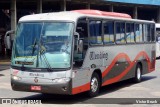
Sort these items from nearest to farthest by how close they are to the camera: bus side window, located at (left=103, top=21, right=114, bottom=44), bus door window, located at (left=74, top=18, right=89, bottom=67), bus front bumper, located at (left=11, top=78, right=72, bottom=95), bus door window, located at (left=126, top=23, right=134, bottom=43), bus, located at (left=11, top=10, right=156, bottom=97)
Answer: bus front bumper, located at (left=11, top=78, right=72, bottom=95), bus, located at (left=11, top=10, right=156, bottom=97), bus door window, located at (left=74, top=18, right=89, bottom=67), bus side window, located at (left=103, top=21, right=114, bottom=44), bus door window, located at (left=126, top=23, right=134, bottom=43)

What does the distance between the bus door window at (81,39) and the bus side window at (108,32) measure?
1.55 meters

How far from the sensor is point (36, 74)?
11.5m

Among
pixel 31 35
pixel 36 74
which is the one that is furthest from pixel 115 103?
pixel 31 35

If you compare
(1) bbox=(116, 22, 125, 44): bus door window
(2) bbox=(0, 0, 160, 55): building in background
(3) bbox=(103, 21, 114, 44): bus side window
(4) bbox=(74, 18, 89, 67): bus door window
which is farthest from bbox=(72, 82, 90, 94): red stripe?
(2) bbox=(0, 0, 160, 55): building in background

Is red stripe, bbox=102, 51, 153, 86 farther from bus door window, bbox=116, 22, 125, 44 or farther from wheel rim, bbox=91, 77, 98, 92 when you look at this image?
bus door window, bbox=116, 22, 125, 44

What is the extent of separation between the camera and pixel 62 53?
11.4 meters

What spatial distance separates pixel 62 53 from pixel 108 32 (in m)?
3.18

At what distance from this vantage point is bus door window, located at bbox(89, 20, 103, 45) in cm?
1273

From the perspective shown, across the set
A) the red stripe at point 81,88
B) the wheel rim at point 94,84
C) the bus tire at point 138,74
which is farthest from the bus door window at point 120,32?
the red stripe at point 81,88

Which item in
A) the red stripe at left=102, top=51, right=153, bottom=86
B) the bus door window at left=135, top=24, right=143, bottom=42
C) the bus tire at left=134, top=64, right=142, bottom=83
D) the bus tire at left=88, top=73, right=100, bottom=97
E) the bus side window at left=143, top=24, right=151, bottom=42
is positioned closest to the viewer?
the bus tire at left=88, top=73, right=100, bottom=97

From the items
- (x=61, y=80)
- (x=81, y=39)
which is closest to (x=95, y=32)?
(x=81, y=39)

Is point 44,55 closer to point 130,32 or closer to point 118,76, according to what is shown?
point 118,76

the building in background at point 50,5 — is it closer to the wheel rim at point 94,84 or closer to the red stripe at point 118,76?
the red stripe at point 118,76

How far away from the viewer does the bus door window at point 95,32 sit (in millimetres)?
12730
